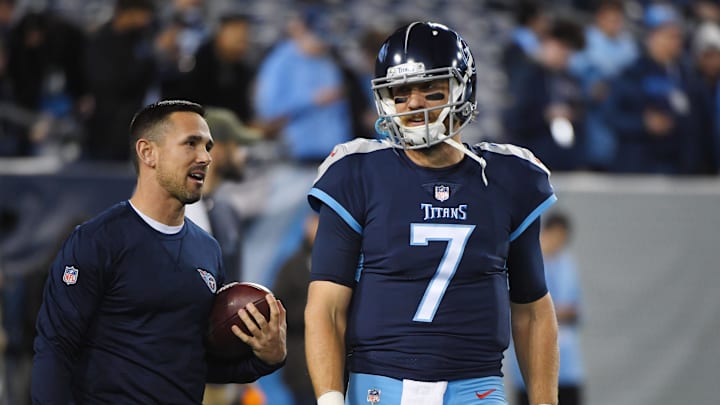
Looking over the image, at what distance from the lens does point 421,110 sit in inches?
137

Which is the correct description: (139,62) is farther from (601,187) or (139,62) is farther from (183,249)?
(183,249)

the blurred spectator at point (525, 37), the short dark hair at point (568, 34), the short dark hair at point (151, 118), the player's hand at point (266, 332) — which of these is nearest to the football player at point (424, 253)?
the player's hand at point (266, 332)

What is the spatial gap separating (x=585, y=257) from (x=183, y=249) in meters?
4.95

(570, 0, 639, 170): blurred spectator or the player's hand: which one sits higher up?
(570, 0, 639, 170): blurred spectator

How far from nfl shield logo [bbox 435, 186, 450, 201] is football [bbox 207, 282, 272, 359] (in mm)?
670

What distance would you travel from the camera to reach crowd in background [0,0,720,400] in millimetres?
7531

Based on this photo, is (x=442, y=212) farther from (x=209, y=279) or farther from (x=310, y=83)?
(x=310, y=83)

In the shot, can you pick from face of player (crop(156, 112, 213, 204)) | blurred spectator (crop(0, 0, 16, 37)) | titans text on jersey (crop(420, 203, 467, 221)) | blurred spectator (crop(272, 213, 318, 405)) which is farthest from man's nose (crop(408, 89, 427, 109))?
blurred spectator (crop(0, 0, 16, 37))

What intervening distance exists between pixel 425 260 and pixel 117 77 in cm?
449

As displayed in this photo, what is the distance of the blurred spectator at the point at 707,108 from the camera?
8891 mm

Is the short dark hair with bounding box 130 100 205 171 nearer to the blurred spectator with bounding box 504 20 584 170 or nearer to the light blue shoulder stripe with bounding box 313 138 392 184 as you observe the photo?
the light blue shoulder stripe with bounding box 313 138 392 184

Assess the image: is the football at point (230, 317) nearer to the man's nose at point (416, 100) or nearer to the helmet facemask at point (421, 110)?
the helmet facemask at point (421, 110)

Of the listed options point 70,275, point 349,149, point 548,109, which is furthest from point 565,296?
point 70,275

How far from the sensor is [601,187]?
819 centimetres
